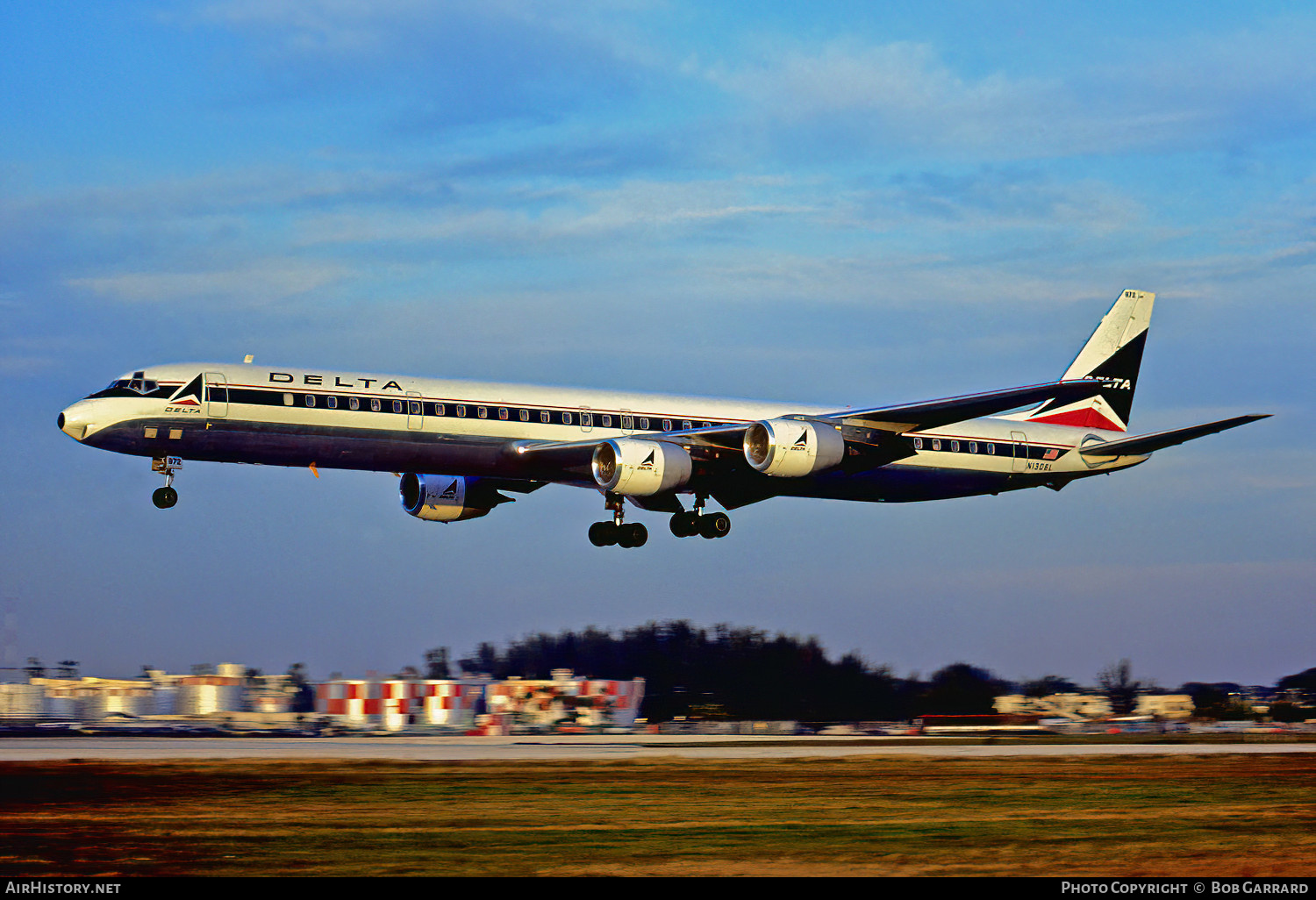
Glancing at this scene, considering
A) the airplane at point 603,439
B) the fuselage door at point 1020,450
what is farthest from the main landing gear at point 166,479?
the fuselage door at point 1020,450

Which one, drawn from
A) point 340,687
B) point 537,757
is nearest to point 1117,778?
point 537,757

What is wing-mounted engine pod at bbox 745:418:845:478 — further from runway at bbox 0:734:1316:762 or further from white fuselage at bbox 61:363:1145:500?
runway at bbox 0:734:1316:762

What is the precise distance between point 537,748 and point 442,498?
9.93m

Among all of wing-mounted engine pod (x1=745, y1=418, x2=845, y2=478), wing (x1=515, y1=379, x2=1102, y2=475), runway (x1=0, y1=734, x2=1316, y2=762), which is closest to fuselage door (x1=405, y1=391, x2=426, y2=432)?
wing (x1=515, y1=379, x2=1102, y2=475)

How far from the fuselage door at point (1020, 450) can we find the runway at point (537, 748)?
36.0 feet

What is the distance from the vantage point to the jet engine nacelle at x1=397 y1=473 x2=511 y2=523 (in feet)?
168

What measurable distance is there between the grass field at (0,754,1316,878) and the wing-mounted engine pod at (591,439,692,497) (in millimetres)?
8666

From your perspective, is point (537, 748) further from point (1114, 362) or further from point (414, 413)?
point (1114, 362)

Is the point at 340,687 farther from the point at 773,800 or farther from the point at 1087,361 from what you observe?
the point at 773,800

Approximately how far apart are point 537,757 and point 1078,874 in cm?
2606

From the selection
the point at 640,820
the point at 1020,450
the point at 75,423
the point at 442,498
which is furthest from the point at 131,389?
the point at 1020,450

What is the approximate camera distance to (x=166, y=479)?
136 ft

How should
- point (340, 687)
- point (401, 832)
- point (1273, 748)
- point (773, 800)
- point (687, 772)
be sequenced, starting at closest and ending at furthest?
point (401, 832), point (773, 800), point (687, 772), point (1273, 748), point (340, 687)

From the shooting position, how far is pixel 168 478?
41312 mm
